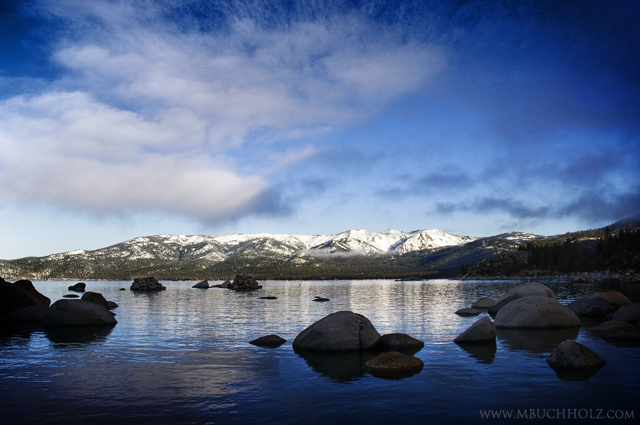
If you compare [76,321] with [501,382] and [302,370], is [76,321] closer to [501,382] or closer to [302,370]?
[302,370]

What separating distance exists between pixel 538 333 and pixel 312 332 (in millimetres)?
17290

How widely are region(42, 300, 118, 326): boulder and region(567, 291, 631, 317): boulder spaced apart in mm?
46374

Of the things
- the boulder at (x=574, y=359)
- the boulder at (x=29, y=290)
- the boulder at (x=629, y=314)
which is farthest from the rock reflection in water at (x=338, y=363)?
the boulder at (x=29, y=290)

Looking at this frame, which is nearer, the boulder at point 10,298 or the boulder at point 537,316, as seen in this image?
the boulder at point 537,316

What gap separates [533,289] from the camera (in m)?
41.4

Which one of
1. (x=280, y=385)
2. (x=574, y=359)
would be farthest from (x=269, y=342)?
(x=574, y=359)

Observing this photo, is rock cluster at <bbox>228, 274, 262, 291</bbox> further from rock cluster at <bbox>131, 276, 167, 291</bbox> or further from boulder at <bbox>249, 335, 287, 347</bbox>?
boulder at <bbox>249, 335, 287, 347</bbox>

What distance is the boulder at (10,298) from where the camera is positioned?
133 feet

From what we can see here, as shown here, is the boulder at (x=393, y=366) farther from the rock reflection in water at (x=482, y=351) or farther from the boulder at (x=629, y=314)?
the boulder at (x=629, y=314)

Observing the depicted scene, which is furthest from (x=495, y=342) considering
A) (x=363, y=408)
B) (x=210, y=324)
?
(x=210, y=324)

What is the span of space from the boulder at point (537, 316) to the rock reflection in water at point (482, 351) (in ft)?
23.2

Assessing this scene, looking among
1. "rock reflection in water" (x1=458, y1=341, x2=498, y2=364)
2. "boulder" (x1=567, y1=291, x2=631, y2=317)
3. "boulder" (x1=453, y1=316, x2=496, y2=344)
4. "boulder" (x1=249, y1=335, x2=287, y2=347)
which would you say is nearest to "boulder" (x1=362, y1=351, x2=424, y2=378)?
"rock reflection in water" (x1=458, y1=341, x2=498, y2=364)

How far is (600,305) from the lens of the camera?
3850 cm

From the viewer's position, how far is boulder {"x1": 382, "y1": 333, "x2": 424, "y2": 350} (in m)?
24.2
